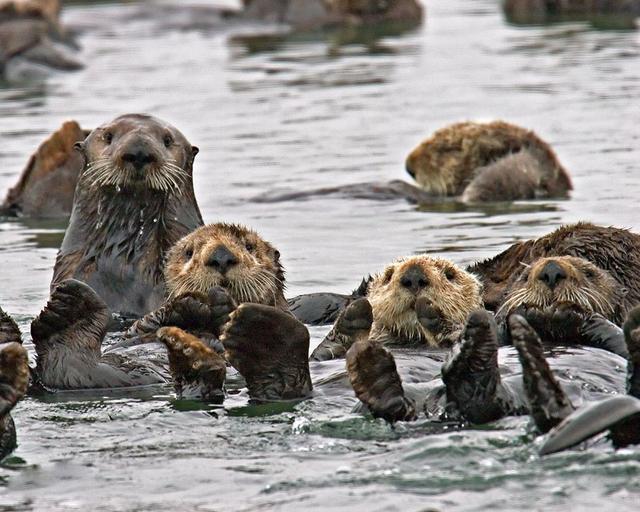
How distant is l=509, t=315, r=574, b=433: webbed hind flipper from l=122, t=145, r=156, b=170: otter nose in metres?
3.18

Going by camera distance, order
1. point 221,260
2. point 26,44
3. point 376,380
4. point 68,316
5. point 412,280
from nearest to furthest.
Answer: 1. point 376,380
2. point 68,316
3. point 412,280
4. point 221,260
5. point 26,44

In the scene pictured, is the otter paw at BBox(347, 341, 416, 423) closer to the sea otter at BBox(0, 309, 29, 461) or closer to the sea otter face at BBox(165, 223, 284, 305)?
the sea otter at BBox(0, 309, 29, 461)

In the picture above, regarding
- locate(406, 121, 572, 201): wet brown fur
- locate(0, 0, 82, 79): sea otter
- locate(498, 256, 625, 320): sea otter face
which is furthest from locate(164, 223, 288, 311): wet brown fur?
locate(0, 0, 82, 79): sea otter

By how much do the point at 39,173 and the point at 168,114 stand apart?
5.14 meters

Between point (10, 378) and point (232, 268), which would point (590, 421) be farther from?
point (232, 268)

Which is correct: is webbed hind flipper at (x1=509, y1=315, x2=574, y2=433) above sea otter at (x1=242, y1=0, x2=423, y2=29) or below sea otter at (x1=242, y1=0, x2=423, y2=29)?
below

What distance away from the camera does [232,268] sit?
6.51 meters

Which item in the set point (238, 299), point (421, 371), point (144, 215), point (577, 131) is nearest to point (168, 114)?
point (577, 131)

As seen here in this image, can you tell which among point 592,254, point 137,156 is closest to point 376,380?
point 592,254

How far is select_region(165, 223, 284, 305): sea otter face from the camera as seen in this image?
6.50 m

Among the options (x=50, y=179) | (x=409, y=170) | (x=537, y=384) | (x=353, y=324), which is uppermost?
(x=537, y=384)

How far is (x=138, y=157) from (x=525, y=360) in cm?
328

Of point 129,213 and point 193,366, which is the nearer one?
point 193,366

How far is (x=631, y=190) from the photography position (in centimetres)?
1102
